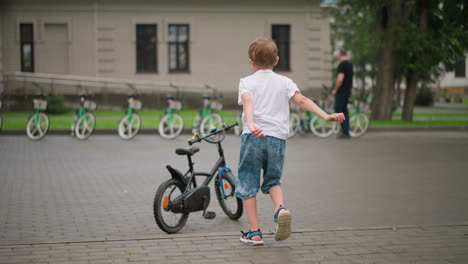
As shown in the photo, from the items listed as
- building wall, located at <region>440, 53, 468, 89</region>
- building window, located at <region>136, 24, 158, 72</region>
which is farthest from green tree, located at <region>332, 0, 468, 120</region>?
building wall, located at <region>440, 53, 468, 89</region>

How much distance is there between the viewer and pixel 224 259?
5.41m

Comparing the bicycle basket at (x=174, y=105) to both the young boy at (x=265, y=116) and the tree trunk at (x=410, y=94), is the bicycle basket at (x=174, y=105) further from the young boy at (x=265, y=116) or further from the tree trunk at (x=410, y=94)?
the young boy at (x=265, y=116)

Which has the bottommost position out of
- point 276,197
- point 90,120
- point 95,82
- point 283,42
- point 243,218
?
point 243,218

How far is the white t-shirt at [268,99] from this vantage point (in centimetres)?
579

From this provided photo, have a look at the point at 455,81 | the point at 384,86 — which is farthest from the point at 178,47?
the point at 455,81

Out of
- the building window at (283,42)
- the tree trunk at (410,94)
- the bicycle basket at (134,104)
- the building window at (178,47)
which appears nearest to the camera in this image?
the bicycle basket at (134,104)

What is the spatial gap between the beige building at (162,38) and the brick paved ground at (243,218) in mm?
16121

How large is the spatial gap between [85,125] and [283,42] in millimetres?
16818

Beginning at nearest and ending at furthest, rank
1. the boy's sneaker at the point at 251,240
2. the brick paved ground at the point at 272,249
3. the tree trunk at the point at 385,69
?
the brick paved ground at the point at 272,249
the boy's sneaker at the point at 251,240
the tree trunk at the point at 385,69

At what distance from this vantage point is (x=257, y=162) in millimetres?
5836

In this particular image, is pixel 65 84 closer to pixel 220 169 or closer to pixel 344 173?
pixel 344 173

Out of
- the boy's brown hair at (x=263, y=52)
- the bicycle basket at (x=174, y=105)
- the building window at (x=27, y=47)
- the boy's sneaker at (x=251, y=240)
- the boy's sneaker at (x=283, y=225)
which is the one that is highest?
the building window at (x=27, y=47)

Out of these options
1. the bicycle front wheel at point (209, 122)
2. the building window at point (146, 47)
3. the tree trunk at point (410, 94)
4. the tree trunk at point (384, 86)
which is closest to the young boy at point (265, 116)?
the bicycle front wheel at point (209, 122)

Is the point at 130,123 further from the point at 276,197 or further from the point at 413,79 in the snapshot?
the point at 276,197
